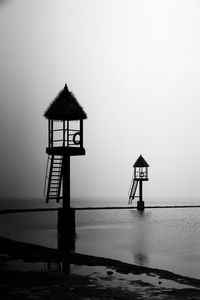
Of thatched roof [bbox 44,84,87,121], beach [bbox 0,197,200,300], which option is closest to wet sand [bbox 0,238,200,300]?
beach [bbox 0,197,200,300]

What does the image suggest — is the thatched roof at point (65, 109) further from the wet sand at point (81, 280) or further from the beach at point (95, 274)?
the wet sand at point (81, 280)

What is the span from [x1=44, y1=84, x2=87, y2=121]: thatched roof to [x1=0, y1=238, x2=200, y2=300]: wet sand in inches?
333

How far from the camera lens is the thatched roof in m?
21.4

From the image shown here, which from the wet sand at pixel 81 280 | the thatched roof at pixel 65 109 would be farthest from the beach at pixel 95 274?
the thatched roof at pixel 65 109

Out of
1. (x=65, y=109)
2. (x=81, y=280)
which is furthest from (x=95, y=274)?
(x=65, y=109)

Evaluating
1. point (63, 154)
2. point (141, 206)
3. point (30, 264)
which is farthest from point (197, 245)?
point (141, 206)

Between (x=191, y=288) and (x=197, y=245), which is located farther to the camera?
(x=197, y=245)

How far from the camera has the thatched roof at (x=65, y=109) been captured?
843 inches

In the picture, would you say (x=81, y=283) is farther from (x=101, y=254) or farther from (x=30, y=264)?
(x=101, y=254)

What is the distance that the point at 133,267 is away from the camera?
13.1 m

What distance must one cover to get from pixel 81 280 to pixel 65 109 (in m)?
12.1

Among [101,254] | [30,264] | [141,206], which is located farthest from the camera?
[141,206]

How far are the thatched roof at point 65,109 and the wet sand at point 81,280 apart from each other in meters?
8.45

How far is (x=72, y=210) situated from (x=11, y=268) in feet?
33.6
